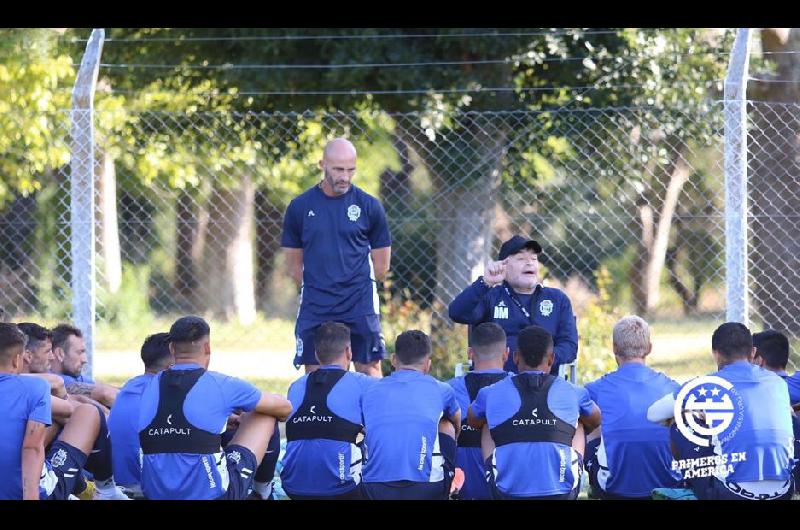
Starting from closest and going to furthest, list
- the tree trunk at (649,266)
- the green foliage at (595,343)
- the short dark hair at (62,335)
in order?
the short dark hair at (62,335)
the green foliage at (595,343)
the tree trunk at (649,266)

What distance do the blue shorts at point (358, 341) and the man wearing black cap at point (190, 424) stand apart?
1629 mm

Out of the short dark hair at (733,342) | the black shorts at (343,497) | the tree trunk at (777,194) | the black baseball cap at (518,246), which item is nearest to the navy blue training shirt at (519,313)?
the black baseball cap at (518,246)

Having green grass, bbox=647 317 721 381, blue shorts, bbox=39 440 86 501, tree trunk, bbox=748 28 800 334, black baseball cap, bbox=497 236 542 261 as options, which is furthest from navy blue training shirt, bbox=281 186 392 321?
tree trunk, bbox=748 28 800 334

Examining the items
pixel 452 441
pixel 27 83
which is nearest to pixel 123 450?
pixel 452 441

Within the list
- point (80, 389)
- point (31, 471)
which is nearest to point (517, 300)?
point (80, 389)

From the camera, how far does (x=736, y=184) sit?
807 centimetres

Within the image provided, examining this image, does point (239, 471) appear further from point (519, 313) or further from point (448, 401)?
point (519, 313)

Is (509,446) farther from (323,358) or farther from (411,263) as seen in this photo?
(411,263)

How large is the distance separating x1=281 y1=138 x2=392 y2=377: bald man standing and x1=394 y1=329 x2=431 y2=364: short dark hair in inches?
54.8

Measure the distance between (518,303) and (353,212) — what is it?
3.93 ft

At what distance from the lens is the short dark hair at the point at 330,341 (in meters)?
6.28

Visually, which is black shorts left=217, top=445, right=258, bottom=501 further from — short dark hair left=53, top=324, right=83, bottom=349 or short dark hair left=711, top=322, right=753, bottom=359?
short dark hair left=711, top=322, right=753, bottom=359

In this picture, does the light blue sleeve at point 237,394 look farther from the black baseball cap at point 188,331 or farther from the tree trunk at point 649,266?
the tree trunk at point 649,266

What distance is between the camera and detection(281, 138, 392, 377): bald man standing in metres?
7.58
